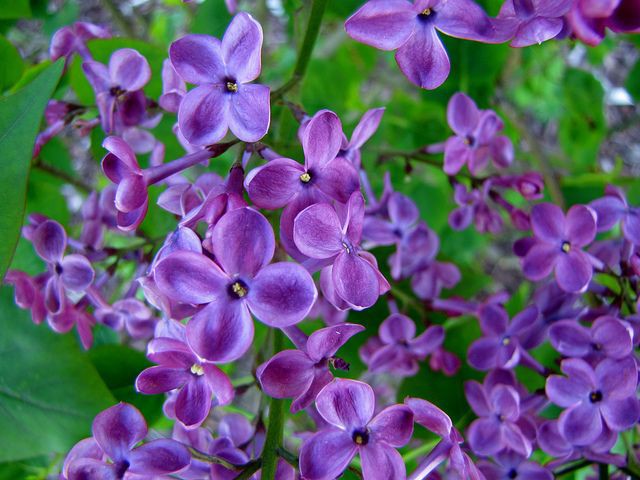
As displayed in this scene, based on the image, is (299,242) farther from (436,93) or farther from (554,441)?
(436,93)

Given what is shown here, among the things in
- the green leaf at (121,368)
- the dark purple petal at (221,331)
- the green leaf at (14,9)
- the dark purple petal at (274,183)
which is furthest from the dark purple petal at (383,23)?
the green leaf at (14,9)

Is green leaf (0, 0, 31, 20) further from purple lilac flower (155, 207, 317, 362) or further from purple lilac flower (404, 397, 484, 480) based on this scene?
purple lilac flower (404, 397, 484, 480)

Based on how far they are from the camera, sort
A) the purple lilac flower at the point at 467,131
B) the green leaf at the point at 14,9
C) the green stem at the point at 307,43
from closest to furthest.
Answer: the green stem at the point at 307,43
the purple lilac flower at the point at 467,131
the green leaf at the point at 14,9

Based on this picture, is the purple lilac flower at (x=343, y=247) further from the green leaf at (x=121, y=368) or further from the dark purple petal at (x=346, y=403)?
the green leaf at (x=121, y=368)

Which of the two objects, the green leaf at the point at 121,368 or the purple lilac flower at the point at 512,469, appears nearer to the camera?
the purple lilac flower at the point at 512,469

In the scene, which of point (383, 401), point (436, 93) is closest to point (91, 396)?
point (436, 93)

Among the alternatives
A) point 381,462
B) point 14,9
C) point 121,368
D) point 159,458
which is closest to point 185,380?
point 159,458

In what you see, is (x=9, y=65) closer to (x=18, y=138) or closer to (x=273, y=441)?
(x=18, y=138)
